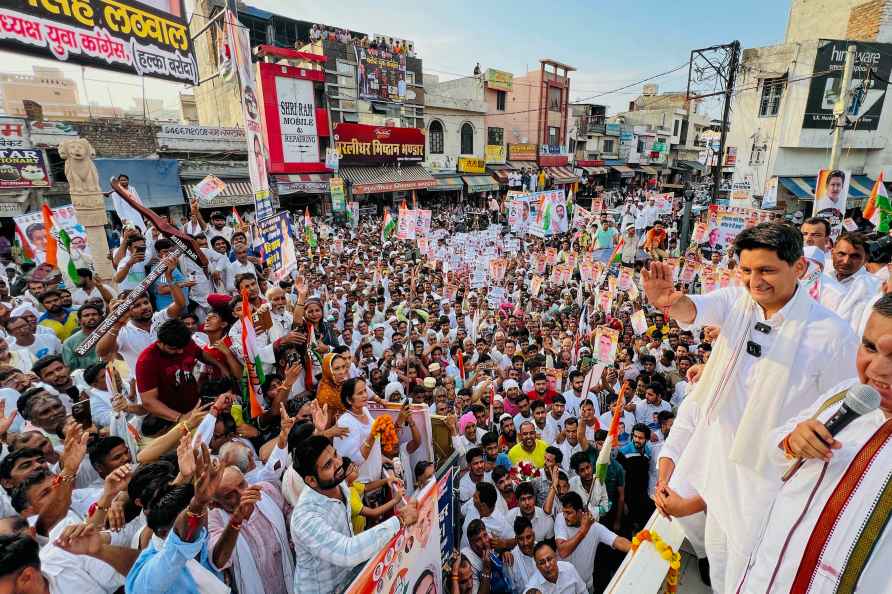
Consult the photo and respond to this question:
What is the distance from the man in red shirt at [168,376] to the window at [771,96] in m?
24.0

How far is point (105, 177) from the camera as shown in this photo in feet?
55.8

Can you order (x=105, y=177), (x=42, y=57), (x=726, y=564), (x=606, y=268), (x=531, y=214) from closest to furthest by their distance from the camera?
(x=726, y=564)
(x=42, y=57)
(x=606, y=268)
(x=531, y=214)
(x=105, y=177)

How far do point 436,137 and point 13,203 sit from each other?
21559 millimetres

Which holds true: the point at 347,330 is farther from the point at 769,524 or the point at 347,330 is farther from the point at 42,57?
the point at 769,524

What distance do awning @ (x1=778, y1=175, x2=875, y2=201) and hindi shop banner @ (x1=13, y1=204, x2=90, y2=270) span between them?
24.3 metres

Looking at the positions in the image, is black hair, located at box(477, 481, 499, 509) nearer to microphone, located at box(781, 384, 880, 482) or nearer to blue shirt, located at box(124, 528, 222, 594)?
blue shirt, located at box(124, 528, 222, 594)

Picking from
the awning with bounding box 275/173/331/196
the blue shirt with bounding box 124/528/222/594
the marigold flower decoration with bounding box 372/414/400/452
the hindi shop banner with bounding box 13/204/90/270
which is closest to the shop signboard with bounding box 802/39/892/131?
the awning with bounding box 275/173/331/196

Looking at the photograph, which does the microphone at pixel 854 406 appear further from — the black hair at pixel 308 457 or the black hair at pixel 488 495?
the black hair at pixel 488 495

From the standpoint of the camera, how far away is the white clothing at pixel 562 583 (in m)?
3.40

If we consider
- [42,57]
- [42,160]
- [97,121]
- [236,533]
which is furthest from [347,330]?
[97,121]

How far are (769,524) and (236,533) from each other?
7.83 feet

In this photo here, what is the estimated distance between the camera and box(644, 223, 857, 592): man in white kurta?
5.85 feet

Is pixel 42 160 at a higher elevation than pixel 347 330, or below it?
higher

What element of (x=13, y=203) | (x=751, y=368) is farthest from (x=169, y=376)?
(x=13, y=203)
